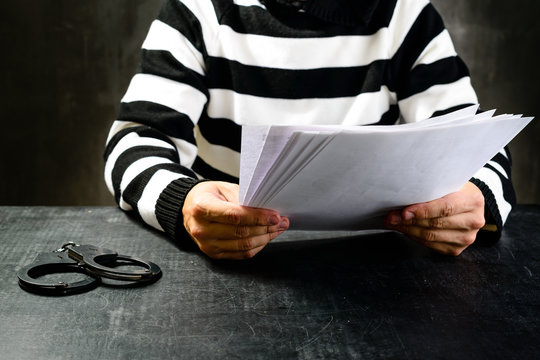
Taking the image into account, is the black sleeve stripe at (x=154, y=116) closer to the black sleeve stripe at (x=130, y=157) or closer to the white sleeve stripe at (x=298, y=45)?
the black sleeve stripe at (x=130, y=157)

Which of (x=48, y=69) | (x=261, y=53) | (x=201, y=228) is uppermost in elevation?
(x=261, y=53)

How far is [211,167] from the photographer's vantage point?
1.30 m

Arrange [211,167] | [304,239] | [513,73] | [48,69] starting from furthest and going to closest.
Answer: [513,73] → [48,69] → [211,167] → [304,239]

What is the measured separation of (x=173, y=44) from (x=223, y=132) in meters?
0.21

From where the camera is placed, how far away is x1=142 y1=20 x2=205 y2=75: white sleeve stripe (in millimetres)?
1149

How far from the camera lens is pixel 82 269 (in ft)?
2.35

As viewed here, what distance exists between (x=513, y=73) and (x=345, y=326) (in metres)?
1.91

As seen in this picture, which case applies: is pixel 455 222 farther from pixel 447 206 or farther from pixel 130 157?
pixel 130 157

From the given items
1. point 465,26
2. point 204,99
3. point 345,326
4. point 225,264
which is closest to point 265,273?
point 225,264

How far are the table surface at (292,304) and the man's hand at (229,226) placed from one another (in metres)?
0.02

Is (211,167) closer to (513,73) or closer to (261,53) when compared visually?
(261,53)

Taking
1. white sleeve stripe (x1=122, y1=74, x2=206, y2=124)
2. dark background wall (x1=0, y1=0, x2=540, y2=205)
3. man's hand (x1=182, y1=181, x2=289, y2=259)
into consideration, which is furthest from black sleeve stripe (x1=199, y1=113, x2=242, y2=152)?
dark background wall (x1=0, y1=0, x2=540, y2=205)

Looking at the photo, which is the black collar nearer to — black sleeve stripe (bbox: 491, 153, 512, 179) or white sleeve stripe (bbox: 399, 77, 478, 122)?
white sleeve stripe (bbox: 399, 77, 478, 122)

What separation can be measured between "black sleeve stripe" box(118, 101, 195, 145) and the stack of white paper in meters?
0.40
